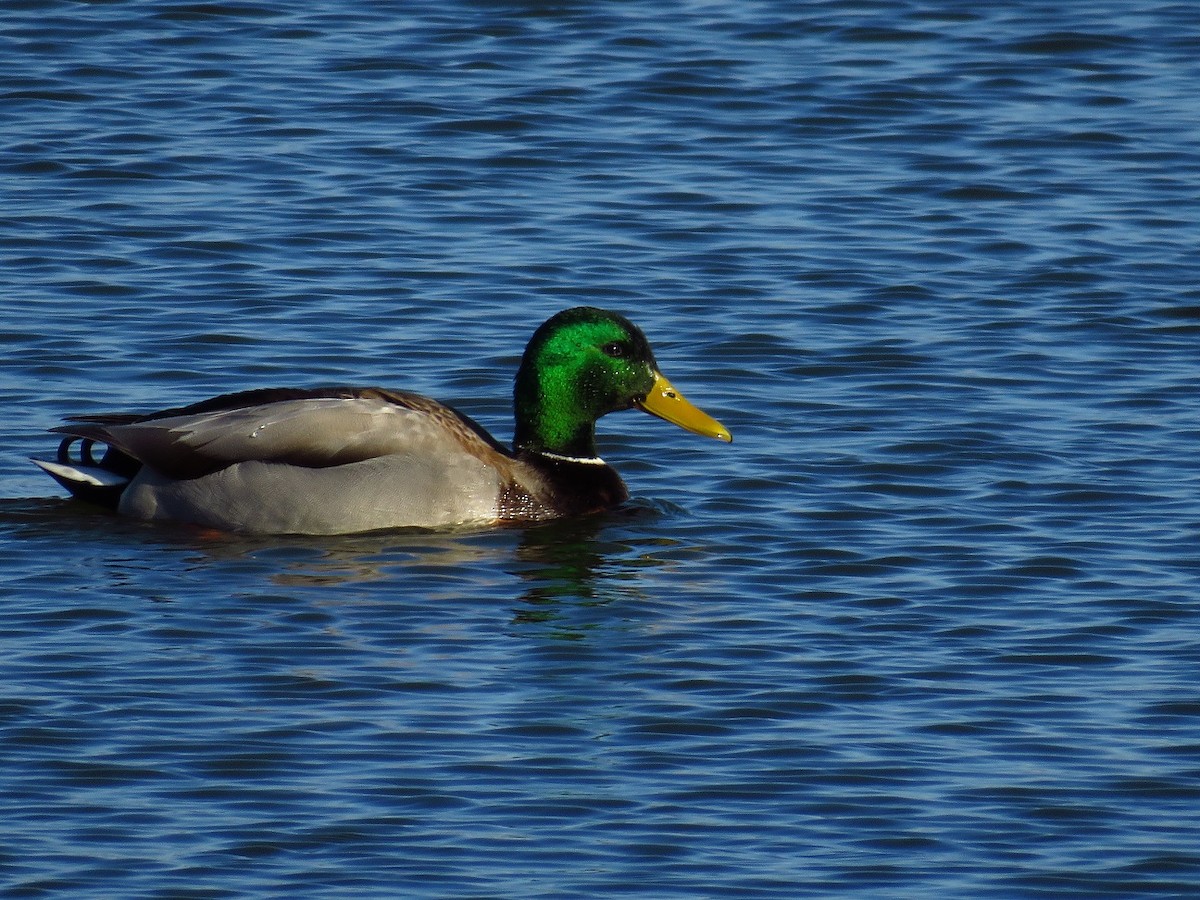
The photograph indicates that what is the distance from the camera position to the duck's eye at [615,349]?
→ 38.7ft

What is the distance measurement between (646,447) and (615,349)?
100 centimetres

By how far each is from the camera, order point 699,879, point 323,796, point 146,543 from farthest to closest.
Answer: point 146,543
point 323,796
point 699,879

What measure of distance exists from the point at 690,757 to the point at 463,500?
3164 millimetres

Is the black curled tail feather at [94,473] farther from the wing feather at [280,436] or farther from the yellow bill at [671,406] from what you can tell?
the yellow bill at [671,406]

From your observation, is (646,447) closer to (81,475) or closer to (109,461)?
(109,461)

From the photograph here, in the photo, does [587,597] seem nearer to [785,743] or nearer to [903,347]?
[785,743]

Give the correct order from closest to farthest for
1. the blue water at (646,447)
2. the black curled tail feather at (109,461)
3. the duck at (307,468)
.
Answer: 1. the blue water at (646,447)
2. the duck at (307,468)
3. the black curled tail feather at (109,461)

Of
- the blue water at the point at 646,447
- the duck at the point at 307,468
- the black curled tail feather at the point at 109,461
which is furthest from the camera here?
the black curled tail feather at the point at 109,461

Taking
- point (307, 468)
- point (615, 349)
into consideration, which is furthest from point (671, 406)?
point (307, 468)

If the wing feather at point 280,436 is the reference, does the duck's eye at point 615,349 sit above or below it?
above

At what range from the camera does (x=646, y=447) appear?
12.7 meters

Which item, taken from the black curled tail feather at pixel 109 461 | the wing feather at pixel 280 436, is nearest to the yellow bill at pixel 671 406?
the wing feather at pixel 280 436

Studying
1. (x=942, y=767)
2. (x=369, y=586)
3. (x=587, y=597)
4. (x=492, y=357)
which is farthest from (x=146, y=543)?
(x=942, y=767)

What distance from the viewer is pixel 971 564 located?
1043 centimetres
